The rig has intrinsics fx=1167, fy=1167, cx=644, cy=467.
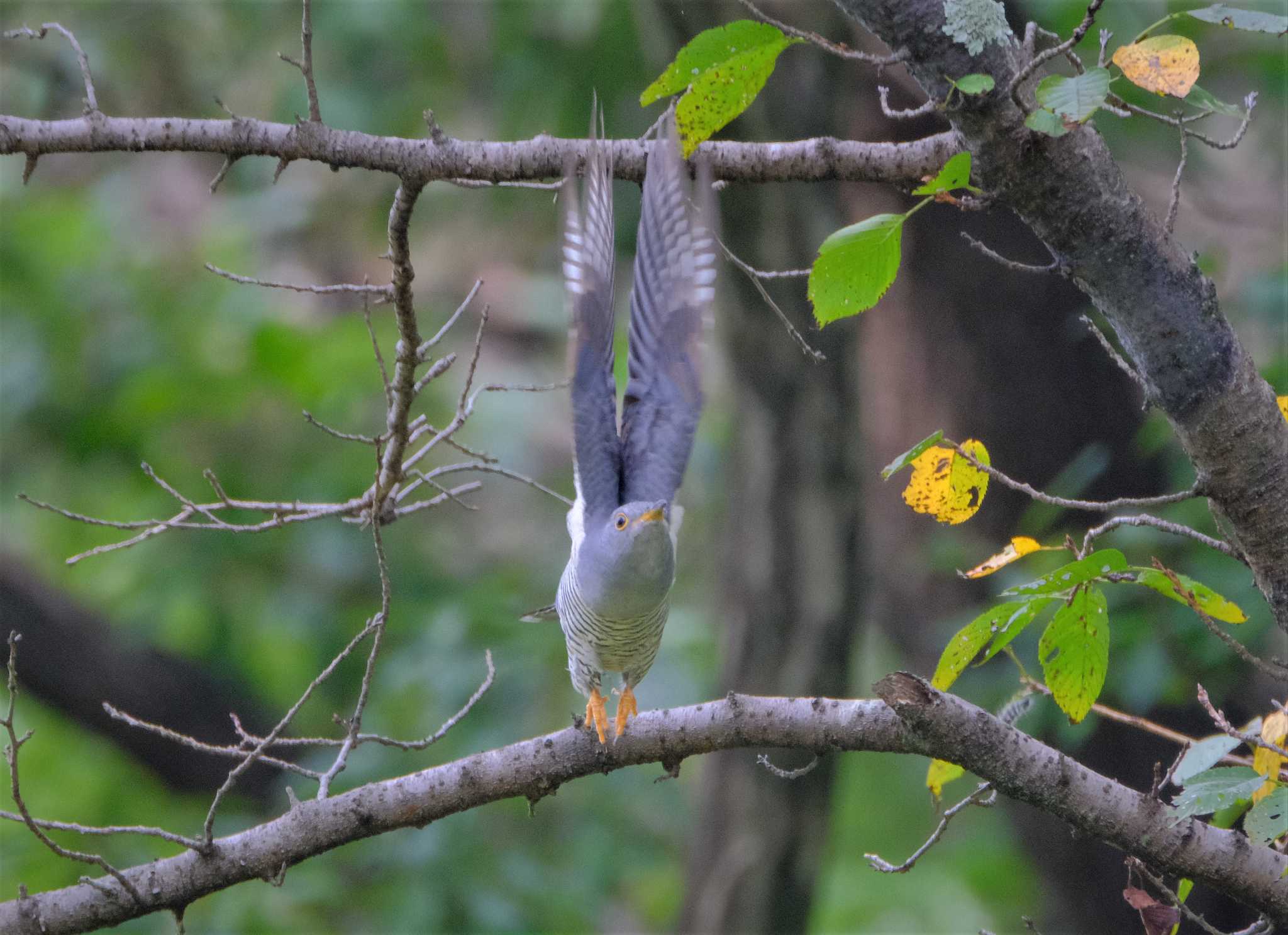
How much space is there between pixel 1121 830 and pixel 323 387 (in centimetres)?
503

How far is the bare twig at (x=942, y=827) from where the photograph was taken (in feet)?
6.87

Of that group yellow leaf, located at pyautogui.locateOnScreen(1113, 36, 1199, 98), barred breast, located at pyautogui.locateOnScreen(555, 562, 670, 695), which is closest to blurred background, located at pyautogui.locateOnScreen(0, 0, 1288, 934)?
barred breast, located at pyautogui.locateOnScreen(555, 562, 670, 695)

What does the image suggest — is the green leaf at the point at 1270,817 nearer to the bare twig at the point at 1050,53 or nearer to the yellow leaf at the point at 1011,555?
the yellow leaf at the point at 1011,555

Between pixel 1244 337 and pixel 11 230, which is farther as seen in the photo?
pixel 11 230

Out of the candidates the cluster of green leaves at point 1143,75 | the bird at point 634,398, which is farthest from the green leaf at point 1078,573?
the bird at point 634,398

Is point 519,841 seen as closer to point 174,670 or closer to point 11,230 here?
point 174,670

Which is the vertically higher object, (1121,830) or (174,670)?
(174,670)

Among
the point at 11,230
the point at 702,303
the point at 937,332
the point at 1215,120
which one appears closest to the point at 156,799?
the point at 11,230

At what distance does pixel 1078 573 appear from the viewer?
1.69 metres

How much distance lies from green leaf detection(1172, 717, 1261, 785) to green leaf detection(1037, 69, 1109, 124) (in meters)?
1.04

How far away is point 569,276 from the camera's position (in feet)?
8.23

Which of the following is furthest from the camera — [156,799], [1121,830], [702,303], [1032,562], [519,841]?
[156,799]

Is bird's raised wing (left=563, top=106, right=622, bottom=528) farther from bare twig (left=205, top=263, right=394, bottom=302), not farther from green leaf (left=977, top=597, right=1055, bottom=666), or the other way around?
green leaf (left=977, top=597, right=1055, bottom=666)

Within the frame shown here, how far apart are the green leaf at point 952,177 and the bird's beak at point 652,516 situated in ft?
3.26
